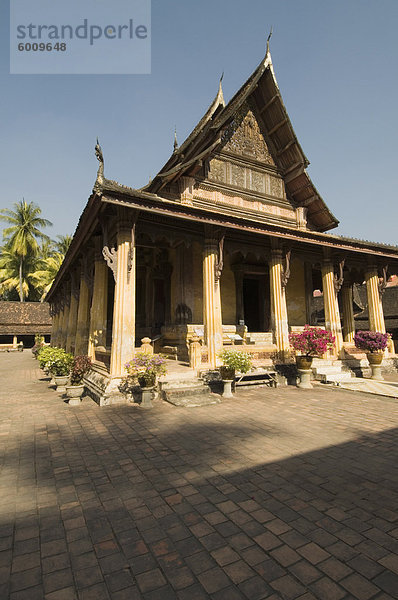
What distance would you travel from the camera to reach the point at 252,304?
16703 millimetres

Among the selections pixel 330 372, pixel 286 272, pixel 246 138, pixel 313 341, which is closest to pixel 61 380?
pixel 313 341

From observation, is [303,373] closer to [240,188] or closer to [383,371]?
[383,371]

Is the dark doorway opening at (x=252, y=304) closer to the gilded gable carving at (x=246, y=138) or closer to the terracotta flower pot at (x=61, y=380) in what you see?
the gilded gable carving at (x=246, y=138)

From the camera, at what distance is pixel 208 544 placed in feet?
7.96

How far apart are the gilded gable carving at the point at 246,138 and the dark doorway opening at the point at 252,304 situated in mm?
6041

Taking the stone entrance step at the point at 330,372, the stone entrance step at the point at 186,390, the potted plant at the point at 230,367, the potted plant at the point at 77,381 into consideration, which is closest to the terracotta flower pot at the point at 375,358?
the stone entrance step at the point at 330,372

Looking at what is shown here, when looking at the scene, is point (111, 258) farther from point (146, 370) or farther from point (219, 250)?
point (219, 250)

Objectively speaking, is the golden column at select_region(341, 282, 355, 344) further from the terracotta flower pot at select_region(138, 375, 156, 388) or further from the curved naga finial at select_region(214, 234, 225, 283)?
the terracotta flower pot at select_region(138, 375, 156, 388)

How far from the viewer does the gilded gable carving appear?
522 inches

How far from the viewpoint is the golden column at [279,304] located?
1138 cm

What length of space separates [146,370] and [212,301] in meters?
3.65

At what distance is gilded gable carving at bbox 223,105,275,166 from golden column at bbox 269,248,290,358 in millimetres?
5060

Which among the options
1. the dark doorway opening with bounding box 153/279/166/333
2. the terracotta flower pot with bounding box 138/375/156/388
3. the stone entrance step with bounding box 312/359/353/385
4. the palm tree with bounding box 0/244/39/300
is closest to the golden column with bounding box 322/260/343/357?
the stone entrance step with bounding box 312/359/353/385

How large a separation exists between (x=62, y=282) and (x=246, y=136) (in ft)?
46.5
